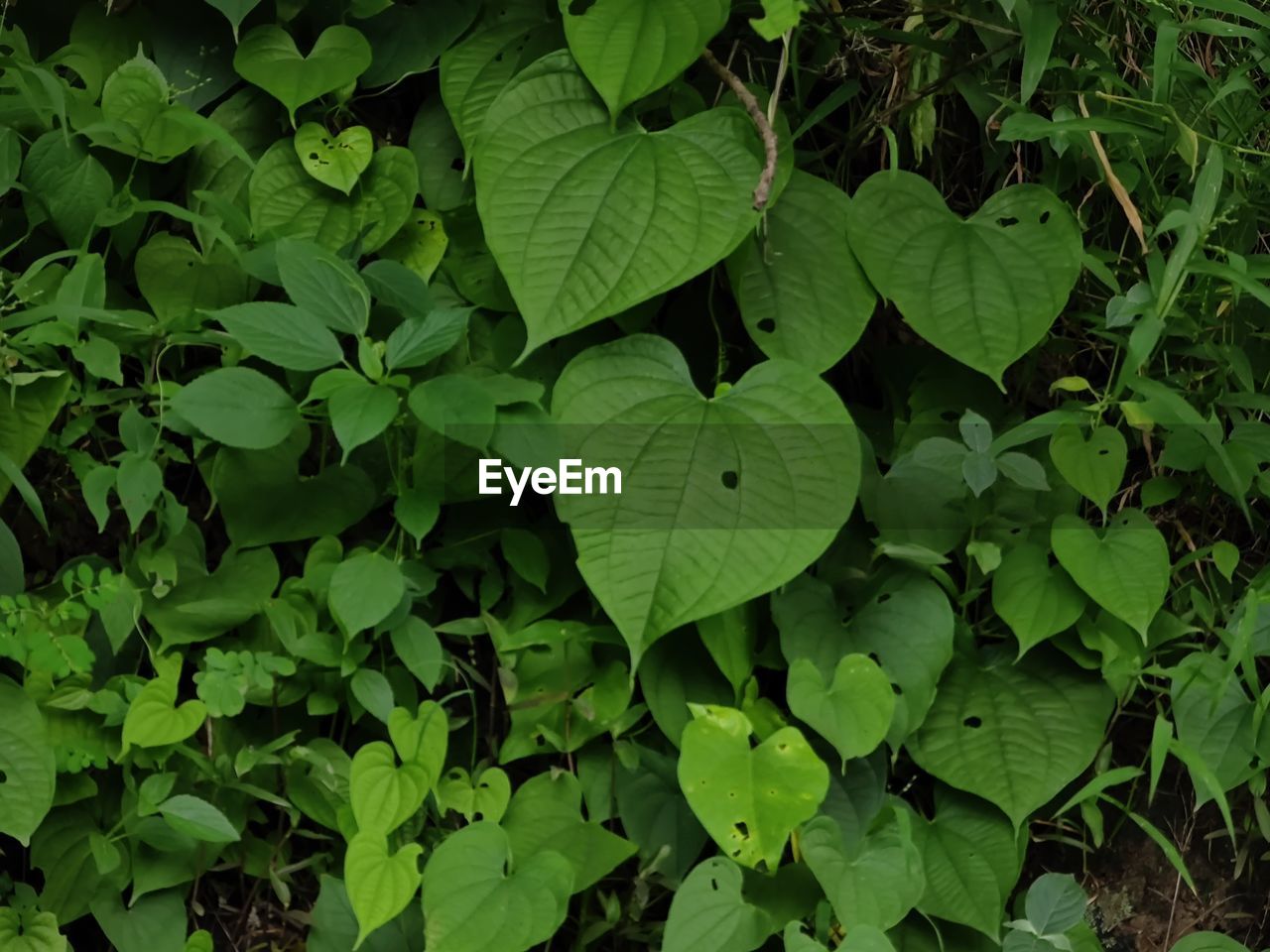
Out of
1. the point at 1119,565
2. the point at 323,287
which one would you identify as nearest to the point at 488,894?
the point at 323,287

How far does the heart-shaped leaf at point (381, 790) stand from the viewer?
1237mm

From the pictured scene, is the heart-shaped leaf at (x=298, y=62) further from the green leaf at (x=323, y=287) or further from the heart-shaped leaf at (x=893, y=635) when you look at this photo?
the heart-shaped leaf at (x=893, y=635)

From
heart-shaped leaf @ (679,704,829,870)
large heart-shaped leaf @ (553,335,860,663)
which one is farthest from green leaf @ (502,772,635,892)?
large heart-shaped leaf @ (553,335,860,663)

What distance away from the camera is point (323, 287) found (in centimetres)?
129

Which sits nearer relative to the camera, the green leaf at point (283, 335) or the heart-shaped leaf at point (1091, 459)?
the green leaf at point (283, 335)

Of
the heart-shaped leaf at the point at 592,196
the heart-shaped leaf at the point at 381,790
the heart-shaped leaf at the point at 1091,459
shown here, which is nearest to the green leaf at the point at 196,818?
the heart-shaped leaf at the point at 381,790

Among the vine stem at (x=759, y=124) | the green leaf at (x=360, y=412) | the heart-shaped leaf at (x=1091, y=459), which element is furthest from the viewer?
the heart-shaped leaf at (x=1091, y=459)

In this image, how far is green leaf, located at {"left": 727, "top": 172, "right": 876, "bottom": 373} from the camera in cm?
135

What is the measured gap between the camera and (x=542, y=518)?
55.4 inches

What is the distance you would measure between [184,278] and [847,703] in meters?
0.79

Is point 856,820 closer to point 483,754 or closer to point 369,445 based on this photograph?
point 483,754

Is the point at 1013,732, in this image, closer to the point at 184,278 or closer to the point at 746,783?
the point at 746,783

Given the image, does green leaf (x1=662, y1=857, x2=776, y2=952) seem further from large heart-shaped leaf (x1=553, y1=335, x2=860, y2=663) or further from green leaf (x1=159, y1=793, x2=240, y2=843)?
green leaf (x1=159, y1=793, x2=240, y2=843)

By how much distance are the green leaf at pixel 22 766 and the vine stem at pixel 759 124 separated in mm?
814
